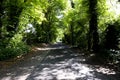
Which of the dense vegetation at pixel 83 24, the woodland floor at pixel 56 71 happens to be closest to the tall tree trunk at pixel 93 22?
the dense vegetation at pixel 83 24

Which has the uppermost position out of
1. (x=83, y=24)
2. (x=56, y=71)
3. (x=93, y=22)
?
(x=93, y=22)

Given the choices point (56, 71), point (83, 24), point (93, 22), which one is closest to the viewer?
point (56, 71)

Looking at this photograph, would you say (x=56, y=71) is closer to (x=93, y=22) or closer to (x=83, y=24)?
(x=93, y=22)

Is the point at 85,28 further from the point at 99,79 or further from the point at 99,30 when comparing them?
the point at 99,79

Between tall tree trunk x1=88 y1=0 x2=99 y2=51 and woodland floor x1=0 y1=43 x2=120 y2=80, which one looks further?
tall tree trunk x1=88 y1=0 x2=99 y2=51

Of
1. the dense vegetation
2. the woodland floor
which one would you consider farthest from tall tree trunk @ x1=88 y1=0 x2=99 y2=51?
the woodland floor

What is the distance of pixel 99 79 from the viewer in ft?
32.8

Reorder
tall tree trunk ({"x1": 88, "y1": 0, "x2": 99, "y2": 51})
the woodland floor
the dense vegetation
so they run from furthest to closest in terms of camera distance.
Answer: tall tree trunk ({"x1": 88, "y1": 0, "x2": 99, "y2": 51})
the dense vegetation
the woodland floor

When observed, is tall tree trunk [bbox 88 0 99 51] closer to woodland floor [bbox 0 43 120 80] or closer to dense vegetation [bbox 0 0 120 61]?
dense vegetation [bbox 0 0 120 61]

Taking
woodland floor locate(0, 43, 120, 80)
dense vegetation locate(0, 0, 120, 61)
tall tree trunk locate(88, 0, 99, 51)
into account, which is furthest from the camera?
tall tree trunk locate(88, 0, 99, 51)

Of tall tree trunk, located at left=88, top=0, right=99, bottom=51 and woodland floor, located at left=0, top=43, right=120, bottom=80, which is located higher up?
tall tree trunk, located at left=88, top=0, right=99, bottom=51

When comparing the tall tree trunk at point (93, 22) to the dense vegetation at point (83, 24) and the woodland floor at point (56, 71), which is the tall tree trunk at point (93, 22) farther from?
the woodland floor at point (56, 71)

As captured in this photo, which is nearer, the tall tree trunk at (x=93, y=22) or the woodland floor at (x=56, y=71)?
the woodland floor at (x=56, y=71)

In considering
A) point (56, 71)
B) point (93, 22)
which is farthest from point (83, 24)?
point (56, 71)
